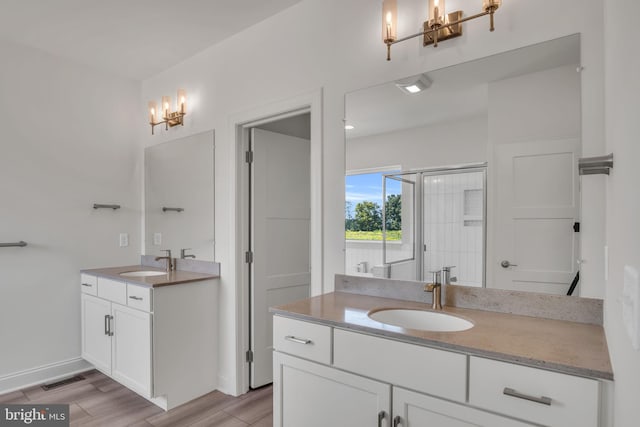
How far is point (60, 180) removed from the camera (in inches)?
124

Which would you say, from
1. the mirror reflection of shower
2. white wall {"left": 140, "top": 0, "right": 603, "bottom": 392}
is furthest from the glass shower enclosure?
white wall {"left": 140, "top": 0, "right": 603, "bottom": 392}

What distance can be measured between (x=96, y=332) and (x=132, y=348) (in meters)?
0.63

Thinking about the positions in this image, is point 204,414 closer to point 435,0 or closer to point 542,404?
point 542,404

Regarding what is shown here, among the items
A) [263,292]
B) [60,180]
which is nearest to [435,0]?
[263,292]

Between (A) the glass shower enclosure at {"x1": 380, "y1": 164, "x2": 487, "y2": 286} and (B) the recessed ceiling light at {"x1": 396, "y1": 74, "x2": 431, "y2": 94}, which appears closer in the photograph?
(A) the glass shower enclosure at {"x1": 380, "y1": 164, "x2": 487, "y2": 286}

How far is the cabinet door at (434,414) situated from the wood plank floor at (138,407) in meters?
1.31

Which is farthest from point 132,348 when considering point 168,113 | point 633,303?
point 633,303

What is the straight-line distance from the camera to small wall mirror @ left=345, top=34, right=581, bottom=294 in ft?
4.86

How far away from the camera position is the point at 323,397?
155cm

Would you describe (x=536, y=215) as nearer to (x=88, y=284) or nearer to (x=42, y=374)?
(x=88, y=284)

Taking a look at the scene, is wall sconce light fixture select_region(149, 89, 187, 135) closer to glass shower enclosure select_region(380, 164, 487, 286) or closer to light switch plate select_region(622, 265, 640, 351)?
glass shower enclosure select_region(380, 164, 487, 286)

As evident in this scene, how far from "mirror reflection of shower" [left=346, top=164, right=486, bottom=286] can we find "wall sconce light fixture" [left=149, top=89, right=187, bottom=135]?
179 centimetres

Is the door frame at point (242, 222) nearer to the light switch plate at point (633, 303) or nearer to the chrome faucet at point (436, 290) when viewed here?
the chrome faucet at point (436, 290)

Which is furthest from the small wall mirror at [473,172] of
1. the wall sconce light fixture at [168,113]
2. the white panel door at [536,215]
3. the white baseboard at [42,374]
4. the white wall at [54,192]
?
the white baseboard at [42,374]
